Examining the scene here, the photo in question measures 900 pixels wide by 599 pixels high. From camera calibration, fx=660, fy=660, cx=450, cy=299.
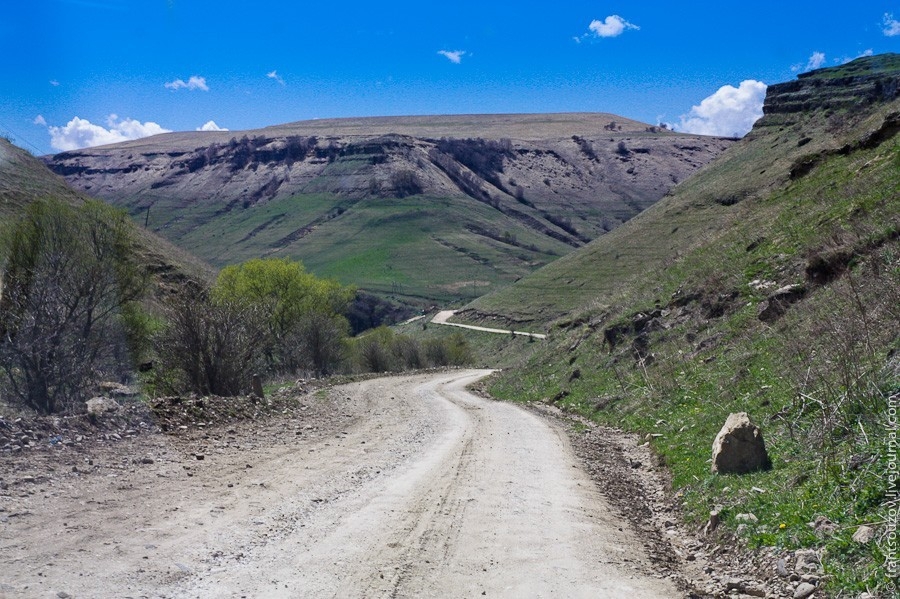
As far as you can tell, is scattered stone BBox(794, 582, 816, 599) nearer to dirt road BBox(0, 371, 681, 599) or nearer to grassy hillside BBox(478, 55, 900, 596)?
grassy hillside BBox(478, 55, 900, 596)

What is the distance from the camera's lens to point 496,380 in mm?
36219

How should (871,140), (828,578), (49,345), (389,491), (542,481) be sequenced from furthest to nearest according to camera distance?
1. (871,140)
2. (49,345)
3. (542,481)
4. (389,491)
5. (828,578)

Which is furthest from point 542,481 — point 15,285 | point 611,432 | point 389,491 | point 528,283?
point 528,283

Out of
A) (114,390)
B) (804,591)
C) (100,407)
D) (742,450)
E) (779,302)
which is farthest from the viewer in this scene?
(114,390)

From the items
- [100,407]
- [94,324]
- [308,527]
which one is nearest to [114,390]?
[94,324]

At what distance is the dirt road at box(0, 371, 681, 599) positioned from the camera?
6.19m

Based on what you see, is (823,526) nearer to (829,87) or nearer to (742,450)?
(742,450)

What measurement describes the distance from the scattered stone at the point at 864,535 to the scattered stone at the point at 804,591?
647mm

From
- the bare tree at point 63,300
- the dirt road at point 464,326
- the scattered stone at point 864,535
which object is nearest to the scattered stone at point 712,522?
the scattered stone at point 864,535

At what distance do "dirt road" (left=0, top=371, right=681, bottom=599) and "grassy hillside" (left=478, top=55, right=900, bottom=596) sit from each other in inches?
69.9

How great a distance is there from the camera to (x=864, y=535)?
245 inches

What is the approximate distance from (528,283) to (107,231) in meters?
77.2

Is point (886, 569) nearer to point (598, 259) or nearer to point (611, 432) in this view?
point (611, 432)

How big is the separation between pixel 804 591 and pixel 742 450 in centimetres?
362
